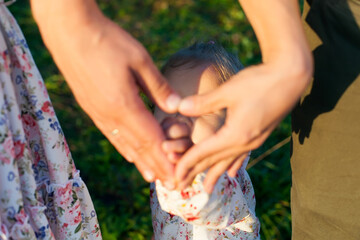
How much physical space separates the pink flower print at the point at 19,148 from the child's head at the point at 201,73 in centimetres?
44

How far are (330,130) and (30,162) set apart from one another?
0.91 metres

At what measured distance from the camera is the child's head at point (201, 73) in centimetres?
155

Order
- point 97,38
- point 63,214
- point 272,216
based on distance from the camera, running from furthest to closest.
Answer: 1. point 272,216
2. point 63,214
3. point 97,38

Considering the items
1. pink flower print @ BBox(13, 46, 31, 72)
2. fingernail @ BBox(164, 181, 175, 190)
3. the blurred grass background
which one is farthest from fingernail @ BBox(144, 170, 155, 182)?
the blurred grass background

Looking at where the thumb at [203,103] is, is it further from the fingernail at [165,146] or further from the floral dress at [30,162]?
the floral dress at [30,162]

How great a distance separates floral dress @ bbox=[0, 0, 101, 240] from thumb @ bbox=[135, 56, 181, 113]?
1.23 feet

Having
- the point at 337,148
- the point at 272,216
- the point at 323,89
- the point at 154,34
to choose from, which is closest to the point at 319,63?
the point at 323,89

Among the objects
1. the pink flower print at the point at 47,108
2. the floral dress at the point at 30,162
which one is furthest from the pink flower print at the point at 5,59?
the pink flower print at the point at 47,108

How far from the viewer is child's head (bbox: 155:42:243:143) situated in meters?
1.55

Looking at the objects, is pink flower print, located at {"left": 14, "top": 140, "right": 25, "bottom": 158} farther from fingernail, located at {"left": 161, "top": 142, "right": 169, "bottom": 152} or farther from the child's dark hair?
the child's dark hair

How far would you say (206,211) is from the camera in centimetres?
151

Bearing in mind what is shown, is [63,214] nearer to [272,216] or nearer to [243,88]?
[243,88]

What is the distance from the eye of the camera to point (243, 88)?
1.19m

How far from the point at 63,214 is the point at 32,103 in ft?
1.19
